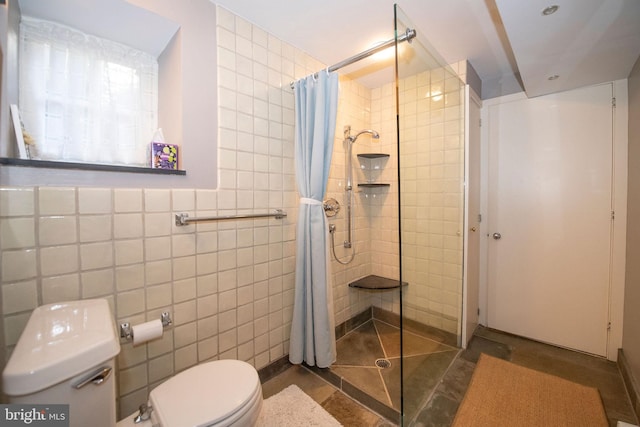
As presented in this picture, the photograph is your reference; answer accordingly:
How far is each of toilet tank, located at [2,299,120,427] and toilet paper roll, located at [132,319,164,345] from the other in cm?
32

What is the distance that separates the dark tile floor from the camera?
1412 mm

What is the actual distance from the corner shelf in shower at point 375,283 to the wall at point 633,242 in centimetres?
147

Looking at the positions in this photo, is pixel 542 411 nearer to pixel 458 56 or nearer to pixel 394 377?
pixel 394 377

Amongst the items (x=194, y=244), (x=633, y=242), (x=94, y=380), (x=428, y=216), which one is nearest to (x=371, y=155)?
(x=428, y=216)

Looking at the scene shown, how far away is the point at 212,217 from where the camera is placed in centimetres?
141

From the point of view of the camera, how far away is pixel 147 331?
114cm

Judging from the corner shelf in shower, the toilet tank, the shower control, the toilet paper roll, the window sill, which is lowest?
the corner shelf in shower

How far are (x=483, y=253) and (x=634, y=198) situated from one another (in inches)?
40.0

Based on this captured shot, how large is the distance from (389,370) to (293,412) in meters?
0.73

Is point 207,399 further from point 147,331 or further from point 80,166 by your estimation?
point 80,166

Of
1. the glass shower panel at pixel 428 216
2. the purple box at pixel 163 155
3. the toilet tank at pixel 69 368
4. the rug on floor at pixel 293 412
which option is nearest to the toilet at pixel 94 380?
the toilet tank at pixel 69 368

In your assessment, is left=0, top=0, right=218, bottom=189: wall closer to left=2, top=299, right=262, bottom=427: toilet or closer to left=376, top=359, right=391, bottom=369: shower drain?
left=2, top=299, right=262, bottom=427: toilet

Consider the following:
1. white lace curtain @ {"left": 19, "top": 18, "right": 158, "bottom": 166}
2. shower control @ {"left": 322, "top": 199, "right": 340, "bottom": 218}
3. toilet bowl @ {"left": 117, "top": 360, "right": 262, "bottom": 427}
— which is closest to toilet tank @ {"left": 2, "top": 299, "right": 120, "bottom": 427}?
toilet bowl @ {"left": 117, "top": 360, "right": 262, "bottom": 427}

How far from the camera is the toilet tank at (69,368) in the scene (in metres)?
0.60
